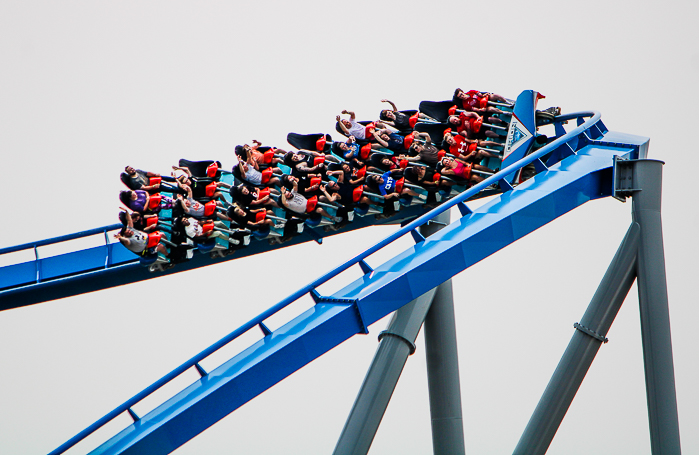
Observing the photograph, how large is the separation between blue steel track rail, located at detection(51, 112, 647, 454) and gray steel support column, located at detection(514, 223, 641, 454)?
0.69 meters

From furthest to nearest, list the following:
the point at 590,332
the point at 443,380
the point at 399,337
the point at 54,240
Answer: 1. the point at 54,240
2. the point at 443,380
3. the point at 399,337
4. the point at 590,332

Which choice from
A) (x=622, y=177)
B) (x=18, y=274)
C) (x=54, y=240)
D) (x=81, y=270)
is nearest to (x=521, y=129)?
(x=622, y=177)

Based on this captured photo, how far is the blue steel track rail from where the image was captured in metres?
4.91

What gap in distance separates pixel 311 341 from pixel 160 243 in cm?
288

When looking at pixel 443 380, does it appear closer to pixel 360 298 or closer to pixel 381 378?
pixel 381 378

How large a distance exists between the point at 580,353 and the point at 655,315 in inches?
25.0

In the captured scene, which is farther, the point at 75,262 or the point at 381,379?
the point at 75,262

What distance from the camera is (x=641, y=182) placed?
585 centimetres

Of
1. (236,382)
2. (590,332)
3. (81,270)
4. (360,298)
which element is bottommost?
(236,382)

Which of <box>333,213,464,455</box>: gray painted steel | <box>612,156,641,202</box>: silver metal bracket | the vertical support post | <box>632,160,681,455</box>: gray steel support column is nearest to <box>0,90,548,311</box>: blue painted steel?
the vertical support post

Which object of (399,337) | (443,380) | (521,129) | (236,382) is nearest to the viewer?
(236,382)

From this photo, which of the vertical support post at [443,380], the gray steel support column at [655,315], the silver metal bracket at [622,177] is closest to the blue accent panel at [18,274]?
the vertical support post at [443,380]

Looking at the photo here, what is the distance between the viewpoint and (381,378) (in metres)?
6.78

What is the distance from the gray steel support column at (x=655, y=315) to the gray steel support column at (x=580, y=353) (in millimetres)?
176
